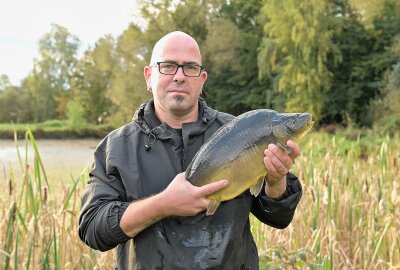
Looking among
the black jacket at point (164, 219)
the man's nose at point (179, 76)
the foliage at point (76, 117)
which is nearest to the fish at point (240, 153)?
the black jacket at point (164, 219)

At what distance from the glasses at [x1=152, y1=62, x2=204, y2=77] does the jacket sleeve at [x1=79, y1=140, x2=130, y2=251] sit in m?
0.33

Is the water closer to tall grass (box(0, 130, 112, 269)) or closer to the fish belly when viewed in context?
tall grass (box(0, 130, 112, 269))

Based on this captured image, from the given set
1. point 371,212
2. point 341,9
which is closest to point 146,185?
point 371,212

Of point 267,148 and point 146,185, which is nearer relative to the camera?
point 267,148

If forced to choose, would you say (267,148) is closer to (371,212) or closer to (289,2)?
(371,212)

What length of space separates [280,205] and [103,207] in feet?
1.91

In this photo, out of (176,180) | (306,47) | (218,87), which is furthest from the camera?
(218,87)

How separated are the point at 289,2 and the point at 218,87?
7.78 meters

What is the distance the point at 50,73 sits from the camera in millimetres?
43312

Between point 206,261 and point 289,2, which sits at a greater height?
point 289,2

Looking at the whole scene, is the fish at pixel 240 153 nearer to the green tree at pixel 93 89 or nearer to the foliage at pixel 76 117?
the green tree at pixel 93 89

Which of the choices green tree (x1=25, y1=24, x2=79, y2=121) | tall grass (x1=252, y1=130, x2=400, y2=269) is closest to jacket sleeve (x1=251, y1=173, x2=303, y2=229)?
tall grass (x1=252, y1=130, x2=400, y2=269)

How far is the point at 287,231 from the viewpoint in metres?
3.39

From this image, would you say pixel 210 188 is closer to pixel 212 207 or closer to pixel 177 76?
pixel 212 207
